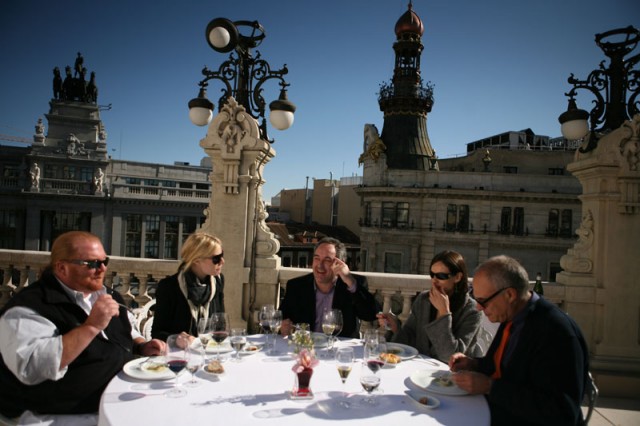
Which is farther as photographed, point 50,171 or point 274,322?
point 50,171

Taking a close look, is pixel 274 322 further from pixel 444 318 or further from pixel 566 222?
pixel 566 222

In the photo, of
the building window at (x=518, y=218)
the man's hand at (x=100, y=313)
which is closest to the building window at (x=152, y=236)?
the building window at (x=518, y=218)

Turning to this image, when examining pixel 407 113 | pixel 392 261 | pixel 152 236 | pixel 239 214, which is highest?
pixel 407 113

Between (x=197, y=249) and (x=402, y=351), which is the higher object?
(x=197, y=249)

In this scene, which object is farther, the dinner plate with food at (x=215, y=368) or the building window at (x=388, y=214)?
the building window at (x=388, y=214)

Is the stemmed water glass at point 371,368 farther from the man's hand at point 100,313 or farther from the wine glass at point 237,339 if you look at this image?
the man's hand at point 100,313

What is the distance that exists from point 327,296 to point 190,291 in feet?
4.39

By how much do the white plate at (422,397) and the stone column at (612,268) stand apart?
3629 mm

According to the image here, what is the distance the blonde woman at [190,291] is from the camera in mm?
3492

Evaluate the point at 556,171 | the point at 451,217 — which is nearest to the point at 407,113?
the point at 451,217

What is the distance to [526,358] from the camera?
7.43 ft

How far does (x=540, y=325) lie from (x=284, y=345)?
1.88 m

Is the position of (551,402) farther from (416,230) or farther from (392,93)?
(392,93)

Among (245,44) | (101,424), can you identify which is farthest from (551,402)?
(245,44)
